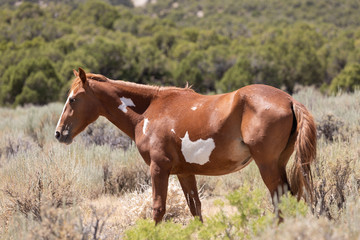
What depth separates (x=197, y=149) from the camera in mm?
3961

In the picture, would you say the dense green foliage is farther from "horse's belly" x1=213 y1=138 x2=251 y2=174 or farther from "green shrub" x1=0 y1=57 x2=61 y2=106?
"horse's belly" x1=213 y1=138 x2=251 y2=174

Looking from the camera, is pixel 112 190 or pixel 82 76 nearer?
pixel 82 76

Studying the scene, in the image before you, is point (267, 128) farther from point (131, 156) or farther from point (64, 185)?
point (131, 156)

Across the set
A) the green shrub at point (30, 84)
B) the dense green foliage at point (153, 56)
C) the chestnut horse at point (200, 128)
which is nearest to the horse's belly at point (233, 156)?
the chestnut horse at point (200, 128)

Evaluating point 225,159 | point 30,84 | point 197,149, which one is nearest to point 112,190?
point 197,149

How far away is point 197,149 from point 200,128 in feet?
0.68

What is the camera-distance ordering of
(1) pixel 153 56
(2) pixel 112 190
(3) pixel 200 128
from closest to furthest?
(3) pixel 200 128 < (2) pixel 112 190 < (1) pixel 153 56

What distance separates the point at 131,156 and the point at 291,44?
29.2 m

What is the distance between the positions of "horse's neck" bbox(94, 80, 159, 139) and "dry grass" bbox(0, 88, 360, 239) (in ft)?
3.05

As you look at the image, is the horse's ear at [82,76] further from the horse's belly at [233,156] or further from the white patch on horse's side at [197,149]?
the horse's belly at [233,156]

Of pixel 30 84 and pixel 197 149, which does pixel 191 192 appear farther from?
pixel 30 84

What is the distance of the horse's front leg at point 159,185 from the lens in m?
4.02

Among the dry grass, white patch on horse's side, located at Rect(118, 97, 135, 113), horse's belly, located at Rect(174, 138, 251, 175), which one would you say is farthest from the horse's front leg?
white patch on horse's side, located at Rect(118, 97, 135, 113)

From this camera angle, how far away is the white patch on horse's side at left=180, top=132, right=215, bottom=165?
3895mm
